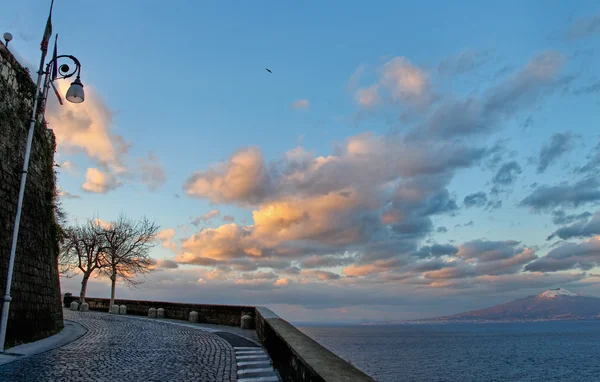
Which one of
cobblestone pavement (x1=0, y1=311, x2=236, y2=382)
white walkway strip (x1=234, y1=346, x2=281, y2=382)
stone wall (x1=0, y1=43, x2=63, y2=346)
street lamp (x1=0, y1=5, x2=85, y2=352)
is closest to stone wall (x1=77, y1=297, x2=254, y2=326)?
cobblestone pavement (x1=0, y1=311, x2=236, y2=382)

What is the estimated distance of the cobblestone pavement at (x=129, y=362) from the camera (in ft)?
26.0

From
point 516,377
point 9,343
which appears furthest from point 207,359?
point 516,377

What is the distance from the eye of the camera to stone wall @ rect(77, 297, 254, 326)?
21.6 metres

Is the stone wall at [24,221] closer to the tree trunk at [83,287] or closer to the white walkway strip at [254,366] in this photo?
the white walkway strip at [254,366]

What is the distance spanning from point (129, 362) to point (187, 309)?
17.1 meters

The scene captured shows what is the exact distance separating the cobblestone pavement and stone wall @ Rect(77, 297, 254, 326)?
753 centimetres

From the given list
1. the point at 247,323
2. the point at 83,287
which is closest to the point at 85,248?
the point at 83,287

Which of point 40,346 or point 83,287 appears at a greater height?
point 83,287

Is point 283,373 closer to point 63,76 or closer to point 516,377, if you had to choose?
point 63,76

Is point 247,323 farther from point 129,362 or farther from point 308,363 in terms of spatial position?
point 308,363

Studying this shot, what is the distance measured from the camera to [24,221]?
507 inches

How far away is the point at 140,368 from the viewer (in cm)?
886

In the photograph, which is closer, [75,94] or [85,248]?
[75,94]

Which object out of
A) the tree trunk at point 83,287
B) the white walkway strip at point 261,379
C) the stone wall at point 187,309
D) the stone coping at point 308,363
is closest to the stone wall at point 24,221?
the white walkway strip at point 261,379
